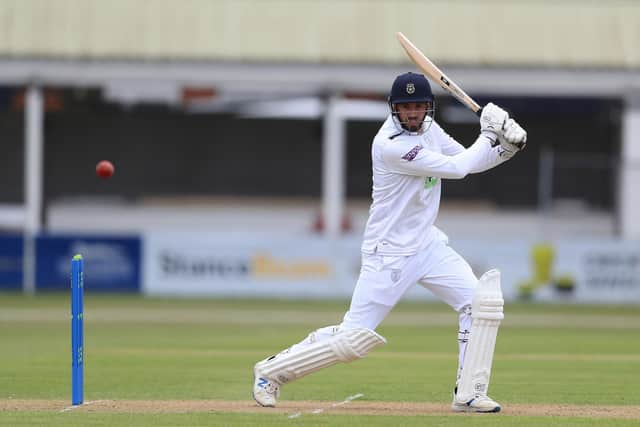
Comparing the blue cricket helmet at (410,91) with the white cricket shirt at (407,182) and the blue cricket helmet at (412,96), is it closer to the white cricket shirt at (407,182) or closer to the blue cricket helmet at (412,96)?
the blue cricket helmet at (412,96)

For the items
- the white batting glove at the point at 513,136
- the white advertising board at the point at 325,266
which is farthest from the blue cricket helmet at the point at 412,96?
the white advertising board at the point at 325,266

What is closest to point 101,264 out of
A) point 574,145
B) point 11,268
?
point 11,268

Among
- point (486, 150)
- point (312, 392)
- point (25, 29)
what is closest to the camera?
point (486, 150)

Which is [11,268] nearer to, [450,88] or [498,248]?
[498,248]

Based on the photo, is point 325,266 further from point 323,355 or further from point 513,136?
point 513,136

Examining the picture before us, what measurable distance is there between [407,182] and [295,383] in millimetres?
3447

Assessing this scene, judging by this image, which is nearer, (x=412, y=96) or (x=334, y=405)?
(x=412, y=96)

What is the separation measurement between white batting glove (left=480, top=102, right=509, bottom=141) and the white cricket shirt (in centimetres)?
4

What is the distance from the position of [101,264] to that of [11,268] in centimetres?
200

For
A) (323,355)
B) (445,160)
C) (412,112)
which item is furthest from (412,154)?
(323,355)

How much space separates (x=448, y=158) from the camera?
828cm

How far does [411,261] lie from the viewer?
8.48 m

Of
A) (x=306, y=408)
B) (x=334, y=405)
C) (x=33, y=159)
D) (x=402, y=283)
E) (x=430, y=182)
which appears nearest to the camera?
(x=402, y=283)

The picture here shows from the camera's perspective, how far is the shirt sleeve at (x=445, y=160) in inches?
324
